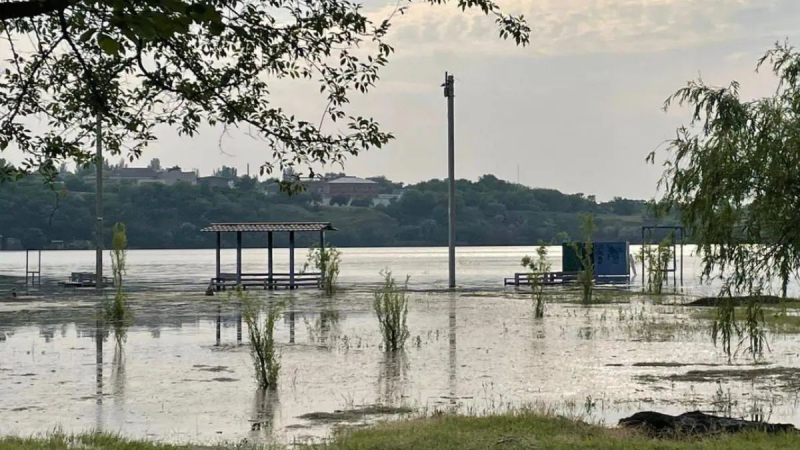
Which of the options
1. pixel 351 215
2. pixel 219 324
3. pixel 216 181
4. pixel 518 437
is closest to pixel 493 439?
pixel 518 437

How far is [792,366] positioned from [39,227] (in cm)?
11521

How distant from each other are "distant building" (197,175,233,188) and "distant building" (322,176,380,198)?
17234 mm

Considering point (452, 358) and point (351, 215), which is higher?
point (351, 215)

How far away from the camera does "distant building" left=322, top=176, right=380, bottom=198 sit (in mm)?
184137

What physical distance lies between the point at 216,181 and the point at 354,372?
15409cm

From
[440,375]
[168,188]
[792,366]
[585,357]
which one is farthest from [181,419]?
[168,188]

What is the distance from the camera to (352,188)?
627 feet

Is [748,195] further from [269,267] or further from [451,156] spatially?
[269,267]

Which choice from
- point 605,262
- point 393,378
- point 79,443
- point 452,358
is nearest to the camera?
point 79,443

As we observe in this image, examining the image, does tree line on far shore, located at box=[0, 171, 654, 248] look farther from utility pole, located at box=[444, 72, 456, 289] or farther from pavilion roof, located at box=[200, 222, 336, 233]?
utility pole, located at box=[444, 72, 456, 289]

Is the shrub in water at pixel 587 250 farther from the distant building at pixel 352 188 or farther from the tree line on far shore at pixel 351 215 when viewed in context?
the distant building at pixel 352 188

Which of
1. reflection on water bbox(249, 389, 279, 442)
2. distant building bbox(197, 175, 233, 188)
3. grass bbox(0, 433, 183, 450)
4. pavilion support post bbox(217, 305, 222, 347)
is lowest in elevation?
pavilion support post bbox(217, 305, 222, 347)

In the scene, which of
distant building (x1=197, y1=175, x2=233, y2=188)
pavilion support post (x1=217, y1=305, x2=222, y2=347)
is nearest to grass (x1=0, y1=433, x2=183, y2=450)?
pavilion support post (x1=217, y1=305, x2=222, y2=347)

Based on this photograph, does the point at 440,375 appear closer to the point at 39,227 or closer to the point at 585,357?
the point at 585,357
